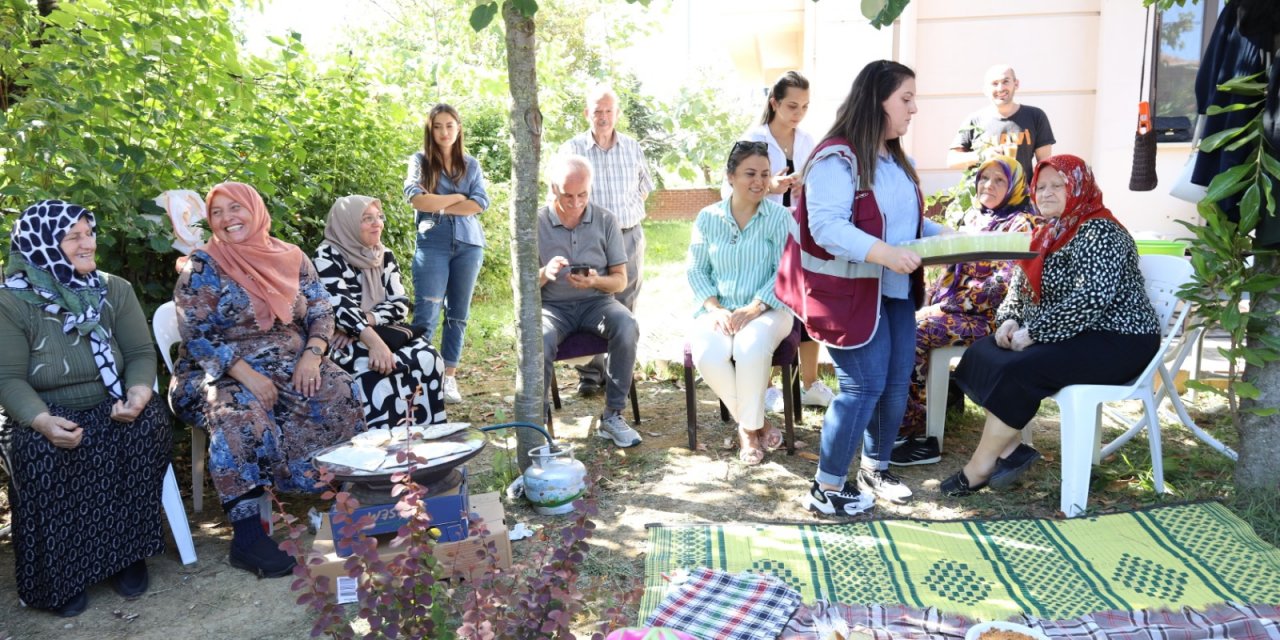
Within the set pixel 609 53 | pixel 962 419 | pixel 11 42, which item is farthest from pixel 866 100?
pixel 609 53

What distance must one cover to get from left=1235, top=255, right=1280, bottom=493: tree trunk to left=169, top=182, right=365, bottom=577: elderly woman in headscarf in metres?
3.75

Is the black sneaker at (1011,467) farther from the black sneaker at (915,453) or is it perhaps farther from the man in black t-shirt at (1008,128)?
the man in black t-shirt at (1008,128)

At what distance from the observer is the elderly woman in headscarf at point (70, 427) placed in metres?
2.99

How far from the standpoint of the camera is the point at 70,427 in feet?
9.92

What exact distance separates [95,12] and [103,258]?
112 cm

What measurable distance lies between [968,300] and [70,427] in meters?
3.88

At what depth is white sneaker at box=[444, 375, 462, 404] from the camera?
550 centimetres

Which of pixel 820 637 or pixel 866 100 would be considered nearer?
pixel 820 637

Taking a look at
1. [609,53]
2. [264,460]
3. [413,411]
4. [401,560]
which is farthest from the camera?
[609,53]

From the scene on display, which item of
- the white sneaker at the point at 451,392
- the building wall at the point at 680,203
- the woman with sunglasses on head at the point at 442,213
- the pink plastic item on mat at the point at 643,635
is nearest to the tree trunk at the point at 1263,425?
the pink plastic item on mat at the point at 643,635

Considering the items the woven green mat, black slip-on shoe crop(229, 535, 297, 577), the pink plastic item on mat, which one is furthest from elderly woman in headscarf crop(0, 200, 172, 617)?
the pink plastic item on mat

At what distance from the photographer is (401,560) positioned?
1928mm

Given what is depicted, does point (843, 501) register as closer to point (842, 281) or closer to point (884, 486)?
point (884, 486)

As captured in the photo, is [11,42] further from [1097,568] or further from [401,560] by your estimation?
[1097,568]
